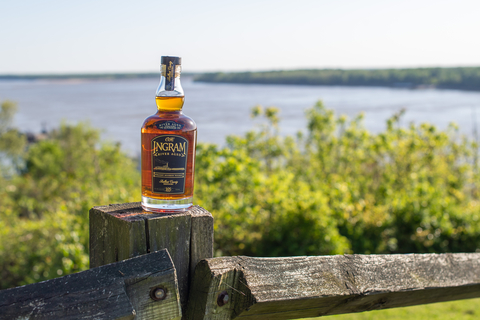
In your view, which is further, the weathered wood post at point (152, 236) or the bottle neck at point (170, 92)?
the bottle neck at point (170, 92)

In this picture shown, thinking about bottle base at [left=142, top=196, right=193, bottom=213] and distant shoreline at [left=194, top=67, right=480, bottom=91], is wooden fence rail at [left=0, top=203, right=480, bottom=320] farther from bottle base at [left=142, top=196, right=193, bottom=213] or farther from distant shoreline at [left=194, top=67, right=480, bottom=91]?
distant shoreline at [left=194, top=67, right=480, bottom=91]

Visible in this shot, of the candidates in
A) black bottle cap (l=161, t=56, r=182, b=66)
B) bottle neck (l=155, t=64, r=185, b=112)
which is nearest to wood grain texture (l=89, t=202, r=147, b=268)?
bottle neck (l=155, t=64, r=185, b=112)

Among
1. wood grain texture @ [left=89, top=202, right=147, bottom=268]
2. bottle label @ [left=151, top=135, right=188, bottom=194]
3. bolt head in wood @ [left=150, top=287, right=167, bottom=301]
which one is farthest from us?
bottle label @ [left=151, top=135, right=188, bottom=194]

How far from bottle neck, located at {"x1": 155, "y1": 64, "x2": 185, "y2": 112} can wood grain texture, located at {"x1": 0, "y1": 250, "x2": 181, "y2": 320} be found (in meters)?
0.51

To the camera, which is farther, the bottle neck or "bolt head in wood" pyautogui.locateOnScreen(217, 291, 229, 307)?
the bottle neck

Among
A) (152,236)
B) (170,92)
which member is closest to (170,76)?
(170,92)

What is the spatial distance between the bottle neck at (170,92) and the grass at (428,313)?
3.84 meters

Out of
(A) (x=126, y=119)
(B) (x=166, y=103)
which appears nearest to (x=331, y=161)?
(B) (x=166, y=103)

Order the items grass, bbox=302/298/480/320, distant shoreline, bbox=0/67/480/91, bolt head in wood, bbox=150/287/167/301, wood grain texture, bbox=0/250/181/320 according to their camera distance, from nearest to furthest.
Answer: wood grain texture, bbox=0/250/181/320 → bolt head in wood, bbox=150/287/167/301 → grass, bbox=302/298/480/320 → distant shoreline, bbox=0/67/480/91

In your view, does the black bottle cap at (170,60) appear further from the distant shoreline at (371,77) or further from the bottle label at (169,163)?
the distant shoreline at (371,77)

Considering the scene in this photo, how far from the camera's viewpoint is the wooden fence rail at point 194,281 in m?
0.99

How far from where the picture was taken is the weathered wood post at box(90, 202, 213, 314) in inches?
46.7

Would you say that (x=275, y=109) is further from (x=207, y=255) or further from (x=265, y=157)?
(x=207, y=255)

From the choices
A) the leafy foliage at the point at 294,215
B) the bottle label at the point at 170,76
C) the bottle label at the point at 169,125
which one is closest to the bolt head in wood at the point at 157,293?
the bottle label at the point at 169,125
